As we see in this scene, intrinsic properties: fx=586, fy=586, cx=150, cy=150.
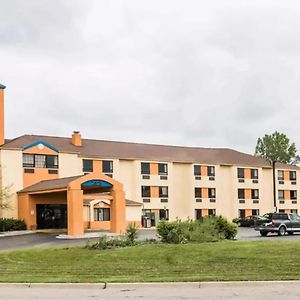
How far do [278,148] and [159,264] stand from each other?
9226 cm

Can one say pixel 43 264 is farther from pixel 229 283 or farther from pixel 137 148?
pixel 137 148

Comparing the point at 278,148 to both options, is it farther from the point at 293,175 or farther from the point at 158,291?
the point at 158,291

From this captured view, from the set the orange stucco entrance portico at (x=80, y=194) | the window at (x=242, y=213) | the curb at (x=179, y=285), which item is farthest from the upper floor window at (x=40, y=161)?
the curb at (x=179, y=285)

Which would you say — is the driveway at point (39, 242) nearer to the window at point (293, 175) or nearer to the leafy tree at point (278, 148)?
the window at point (293, 175)

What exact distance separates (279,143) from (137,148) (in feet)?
150

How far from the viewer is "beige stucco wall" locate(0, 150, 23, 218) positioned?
52.7m

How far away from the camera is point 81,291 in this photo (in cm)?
1326

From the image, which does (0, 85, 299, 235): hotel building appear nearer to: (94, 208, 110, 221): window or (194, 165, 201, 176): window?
(94, 208, 110, 221): window

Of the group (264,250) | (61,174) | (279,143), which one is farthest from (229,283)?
(279,143)

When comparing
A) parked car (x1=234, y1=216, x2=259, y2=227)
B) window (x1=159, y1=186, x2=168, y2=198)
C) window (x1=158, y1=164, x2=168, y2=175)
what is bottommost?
parked car (x1=234, y1=216, x2=259, y2=227)

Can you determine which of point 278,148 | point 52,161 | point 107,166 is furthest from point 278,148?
point 52,161

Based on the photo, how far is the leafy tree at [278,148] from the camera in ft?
346

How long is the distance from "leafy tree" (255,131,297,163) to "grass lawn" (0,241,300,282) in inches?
3463

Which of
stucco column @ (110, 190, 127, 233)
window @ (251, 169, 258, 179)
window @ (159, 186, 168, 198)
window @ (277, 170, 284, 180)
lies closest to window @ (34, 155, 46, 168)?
stucco column @ (110, 190, 127, 233)
